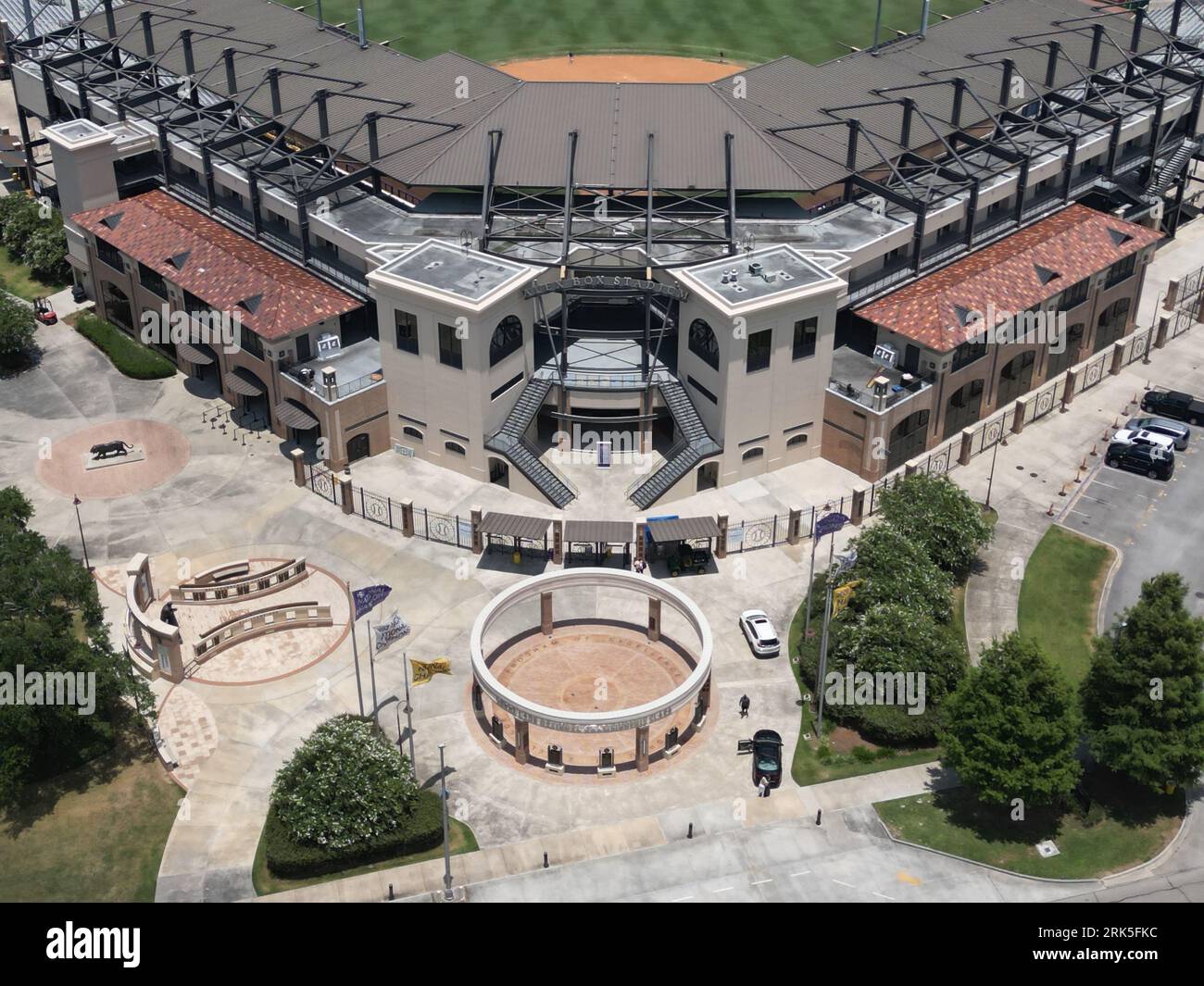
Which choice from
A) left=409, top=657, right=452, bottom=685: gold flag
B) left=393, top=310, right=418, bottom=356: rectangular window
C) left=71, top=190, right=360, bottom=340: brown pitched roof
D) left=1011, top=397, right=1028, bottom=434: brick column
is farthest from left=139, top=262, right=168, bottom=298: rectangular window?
left=1011, top=397, right=1028, bottom=434: brick column

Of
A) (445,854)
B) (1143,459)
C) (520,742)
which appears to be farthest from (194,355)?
(1143,459)

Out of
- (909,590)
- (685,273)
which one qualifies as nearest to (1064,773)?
(909,590)

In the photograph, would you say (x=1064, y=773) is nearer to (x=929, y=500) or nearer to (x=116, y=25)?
(x=929, y=500)

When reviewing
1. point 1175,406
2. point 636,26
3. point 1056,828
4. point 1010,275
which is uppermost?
point 636,26

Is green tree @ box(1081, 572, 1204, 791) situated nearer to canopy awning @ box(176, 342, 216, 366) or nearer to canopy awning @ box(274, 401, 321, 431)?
canopy awning @ box(274, 401, 321, 431)

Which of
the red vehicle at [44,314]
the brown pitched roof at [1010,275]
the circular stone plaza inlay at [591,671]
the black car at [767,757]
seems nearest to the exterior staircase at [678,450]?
the circular stone plaza inlay at [591,671]

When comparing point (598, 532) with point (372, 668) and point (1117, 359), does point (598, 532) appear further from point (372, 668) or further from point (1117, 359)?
point (1117, 359)
